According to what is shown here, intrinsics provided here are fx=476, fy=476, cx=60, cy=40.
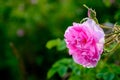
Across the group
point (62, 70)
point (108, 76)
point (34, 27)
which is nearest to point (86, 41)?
point (108, 76)

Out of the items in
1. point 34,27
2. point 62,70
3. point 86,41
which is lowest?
point 86,41

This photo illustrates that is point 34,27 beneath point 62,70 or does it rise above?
above

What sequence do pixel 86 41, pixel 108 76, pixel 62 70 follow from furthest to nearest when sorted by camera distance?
pixel 62 70, pixel 108 76, pixel 86 41

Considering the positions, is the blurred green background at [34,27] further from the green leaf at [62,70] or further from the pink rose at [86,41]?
the pink rose at [86,41]

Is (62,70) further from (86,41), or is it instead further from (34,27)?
(34,27)

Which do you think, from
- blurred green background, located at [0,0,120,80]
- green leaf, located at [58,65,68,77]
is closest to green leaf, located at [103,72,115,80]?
green leaf, located at [58,65,68,77]

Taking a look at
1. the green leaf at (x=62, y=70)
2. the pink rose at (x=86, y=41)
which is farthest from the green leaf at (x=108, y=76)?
the pink rose at (x=86, y=41)

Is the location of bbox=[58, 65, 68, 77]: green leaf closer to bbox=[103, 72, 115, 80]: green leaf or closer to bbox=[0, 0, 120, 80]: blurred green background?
bbox=[103, 72, 115, 80]: green leaf
